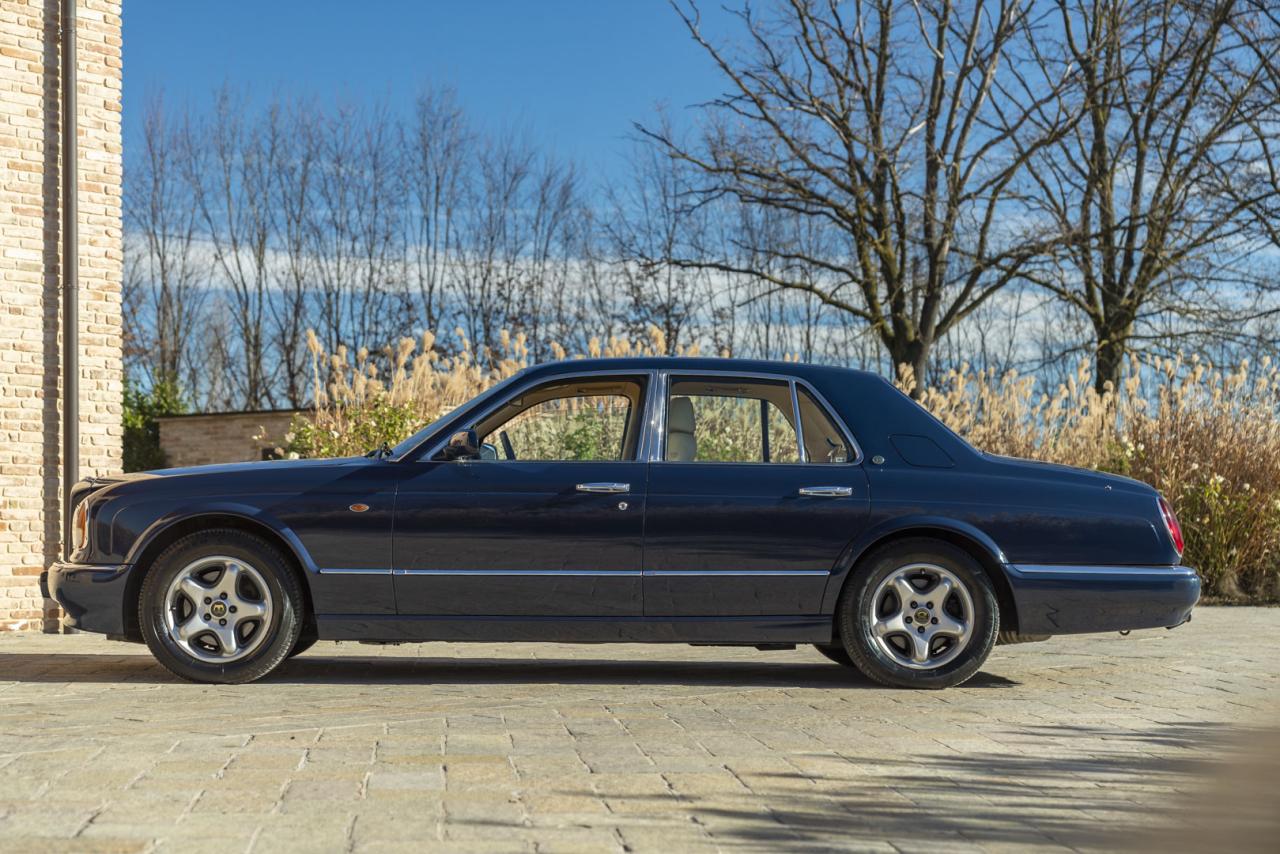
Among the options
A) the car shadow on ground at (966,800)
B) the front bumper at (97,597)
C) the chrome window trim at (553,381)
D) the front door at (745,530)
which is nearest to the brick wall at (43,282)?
the front bumper at (97,597)

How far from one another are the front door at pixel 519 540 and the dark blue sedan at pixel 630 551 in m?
0.01

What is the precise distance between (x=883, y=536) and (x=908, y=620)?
46 centimetres

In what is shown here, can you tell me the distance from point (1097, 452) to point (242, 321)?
28012 millimetres

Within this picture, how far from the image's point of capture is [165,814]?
4.32 m

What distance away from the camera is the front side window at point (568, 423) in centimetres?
764

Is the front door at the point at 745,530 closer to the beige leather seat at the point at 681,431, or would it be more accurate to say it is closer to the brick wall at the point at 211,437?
the beige leather seat at the point at 681,431

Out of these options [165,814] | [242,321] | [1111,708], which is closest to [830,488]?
[1111,708]

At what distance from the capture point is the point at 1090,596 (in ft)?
24.5

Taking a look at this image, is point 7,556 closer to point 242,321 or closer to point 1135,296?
point 1135,296

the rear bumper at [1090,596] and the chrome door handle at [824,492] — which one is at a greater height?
the chrome door handle at [824,492]

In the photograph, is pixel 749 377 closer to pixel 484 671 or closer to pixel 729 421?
pixel 729 421

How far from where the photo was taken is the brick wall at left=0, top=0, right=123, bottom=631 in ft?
36.4

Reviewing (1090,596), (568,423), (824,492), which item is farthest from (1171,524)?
(568,423)

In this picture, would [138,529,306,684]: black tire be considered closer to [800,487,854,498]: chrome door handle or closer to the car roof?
the car roof
